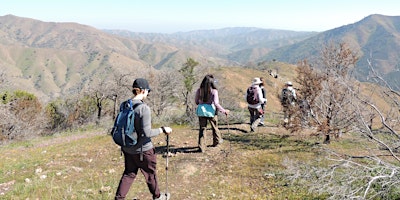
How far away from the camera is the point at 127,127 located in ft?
16.4

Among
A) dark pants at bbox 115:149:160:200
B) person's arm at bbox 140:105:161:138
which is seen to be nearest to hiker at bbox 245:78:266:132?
dark pants at bbox 115:149:160:200

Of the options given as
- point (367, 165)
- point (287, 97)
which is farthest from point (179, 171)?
point (287, 97)

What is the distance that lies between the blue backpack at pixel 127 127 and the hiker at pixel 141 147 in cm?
6

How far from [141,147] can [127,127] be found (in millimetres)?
443

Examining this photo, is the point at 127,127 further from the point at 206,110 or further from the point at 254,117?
the point at 254,117

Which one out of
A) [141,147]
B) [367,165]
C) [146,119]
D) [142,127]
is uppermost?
[146,119]

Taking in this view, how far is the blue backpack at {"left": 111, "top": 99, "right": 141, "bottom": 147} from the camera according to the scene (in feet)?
16.3

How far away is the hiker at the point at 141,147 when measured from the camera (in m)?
5.02

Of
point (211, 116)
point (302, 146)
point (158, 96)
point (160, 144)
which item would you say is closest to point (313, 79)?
point (302, 146)

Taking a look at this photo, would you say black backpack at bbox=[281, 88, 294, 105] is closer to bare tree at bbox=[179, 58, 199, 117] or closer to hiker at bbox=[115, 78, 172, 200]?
hiker at bbox=[115, 78, 172, 200]

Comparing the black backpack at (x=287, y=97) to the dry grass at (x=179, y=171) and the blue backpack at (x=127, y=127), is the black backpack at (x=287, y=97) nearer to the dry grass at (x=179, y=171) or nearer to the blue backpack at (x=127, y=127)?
the dry grass at (x=179, y=171)

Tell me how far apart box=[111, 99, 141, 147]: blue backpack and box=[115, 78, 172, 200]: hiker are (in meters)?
0.06

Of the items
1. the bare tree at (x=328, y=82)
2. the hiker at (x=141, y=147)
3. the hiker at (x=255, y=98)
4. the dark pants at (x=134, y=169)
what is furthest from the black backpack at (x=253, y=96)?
the dark pants at (x=134, y=169)

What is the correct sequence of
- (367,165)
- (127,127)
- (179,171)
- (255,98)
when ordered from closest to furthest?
(127,127)
(367,165)
(179,171)
(255,98)
